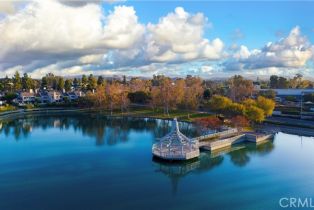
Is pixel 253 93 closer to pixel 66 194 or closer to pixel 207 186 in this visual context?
pixel 207 186

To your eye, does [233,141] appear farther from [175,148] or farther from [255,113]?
[175,148]

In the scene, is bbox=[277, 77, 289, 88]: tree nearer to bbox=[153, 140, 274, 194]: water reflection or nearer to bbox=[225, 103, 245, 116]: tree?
bbox=[225, 103, 245, 116]: tree

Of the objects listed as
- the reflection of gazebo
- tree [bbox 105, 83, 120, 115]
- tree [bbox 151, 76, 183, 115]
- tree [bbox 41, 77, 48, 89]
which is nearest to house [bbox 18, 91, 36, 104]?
tree [bbox 41, 77, 48, 89]

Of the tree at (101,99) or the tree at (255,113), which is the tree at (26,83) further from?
the tree at (255,113)

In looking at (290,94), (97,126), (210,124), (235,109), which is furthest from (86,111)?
(290,94)

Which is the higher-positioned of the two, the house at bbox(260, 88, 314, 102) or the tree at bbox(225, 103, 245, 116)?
the house at bbox(260, 88, 314, 102)
